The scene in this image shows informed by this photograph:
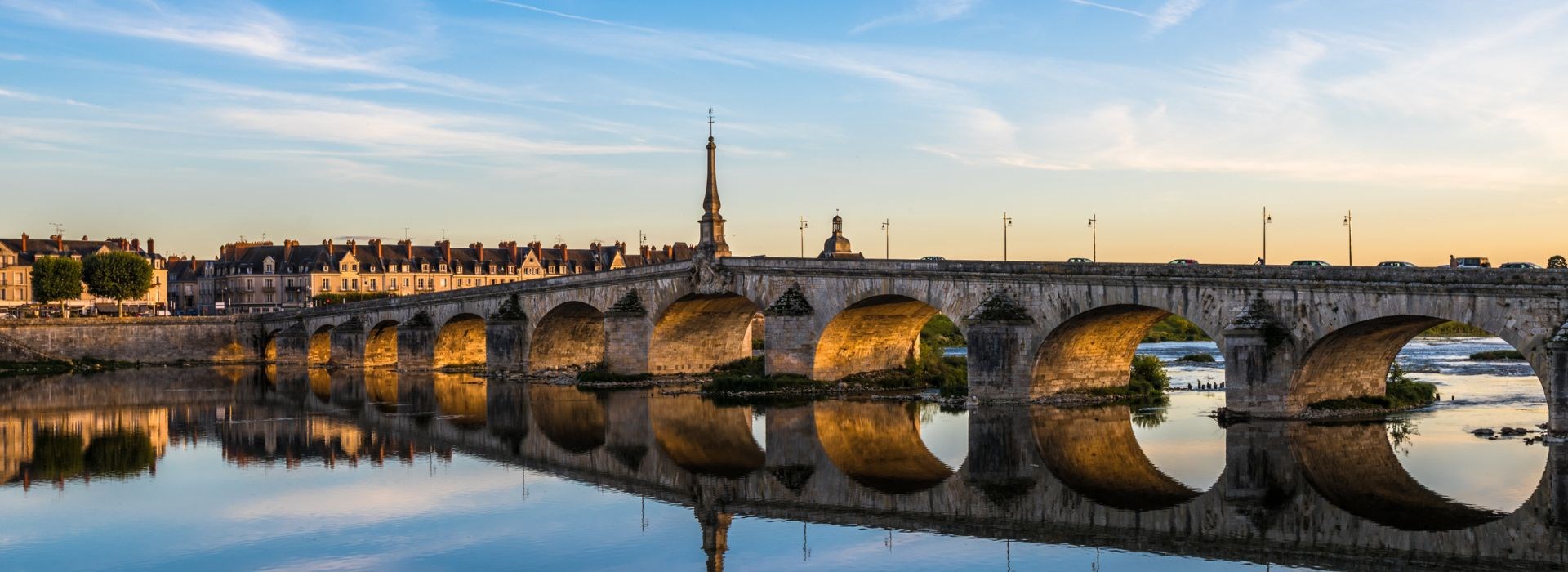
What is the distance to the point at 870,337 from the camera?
51.6 m

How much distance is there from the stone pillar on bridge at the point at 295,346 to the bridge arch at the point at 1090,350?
56.3 meters

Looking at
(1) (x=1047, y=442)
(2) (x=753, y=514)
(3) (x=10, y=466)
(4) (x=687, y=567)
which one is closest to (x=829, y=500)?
(2) (x=753, y=514)

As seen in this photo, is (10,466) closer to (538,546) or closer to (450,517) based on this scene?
(450,517)

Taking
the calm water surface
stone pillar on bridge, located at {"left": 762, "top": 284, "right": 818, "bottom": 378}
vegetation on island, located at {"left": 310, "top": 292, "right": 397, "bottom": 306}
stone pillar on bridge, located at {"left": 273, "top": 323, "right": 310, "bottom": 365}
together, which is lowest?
the calm water surface

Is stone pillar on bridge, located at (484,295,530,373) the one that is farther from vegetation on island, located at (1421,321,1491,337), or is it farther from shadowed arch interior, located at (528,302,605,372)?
vegetation on island, located at (1421,321,1491,337)

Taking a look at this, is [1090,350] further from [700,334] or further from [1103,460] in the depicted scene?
[700,334]

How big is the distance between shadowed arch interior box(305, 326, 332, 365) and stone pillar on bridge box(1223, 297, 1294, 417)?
61.9 meters

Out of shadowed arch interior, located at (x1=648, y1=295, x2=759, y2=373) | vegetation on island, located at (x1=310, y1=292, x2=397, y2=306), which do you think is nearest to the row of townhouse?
vegetation on island, located at (x1=310, y1=292, x2=397, y2=306)

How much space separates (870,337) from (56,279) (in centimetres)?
6535

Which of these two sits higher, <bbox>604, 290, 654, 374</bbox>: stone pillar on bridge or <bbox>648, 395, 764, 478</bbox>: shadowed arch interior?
<bbox>604, 290, 654, 374</bbox>: stone pillar on bridge

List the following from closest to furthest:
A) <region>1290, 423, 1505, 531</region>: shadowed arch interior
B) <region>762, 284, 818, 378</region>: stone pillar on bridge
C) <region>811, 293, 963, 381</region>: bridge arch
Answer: <region>1290, 423, 1505, 531</region>: shadowed arch interior < <region>811, 293, 963, 381</region>: bridge arch < <region>762, 284, 818, 378</region>: stone pillar on bridge

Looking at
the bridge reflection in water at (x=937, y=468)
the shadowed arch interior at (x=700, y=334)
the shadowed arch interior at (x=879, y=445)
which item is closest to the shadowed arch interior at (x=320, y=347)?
the shadowed arch interior at (x=700, y=334)

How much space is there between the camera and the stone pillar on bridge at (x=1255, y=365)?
111ft

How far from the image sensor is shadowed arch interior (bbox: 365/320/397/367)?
7956 cm
